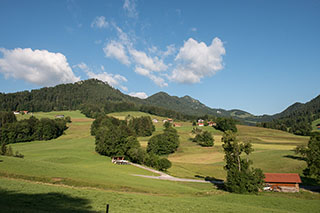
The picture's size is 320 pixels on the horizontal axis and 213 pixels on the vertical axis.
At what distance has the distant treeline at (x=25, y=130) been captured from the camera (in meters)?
101

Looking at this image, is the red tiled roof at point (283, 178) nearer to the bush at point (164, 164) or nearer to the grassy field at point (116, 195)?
the grassy field at point (116, 195)

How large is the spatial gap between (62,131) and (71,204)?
121510mm

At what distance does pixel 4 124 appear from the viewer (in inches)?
4114

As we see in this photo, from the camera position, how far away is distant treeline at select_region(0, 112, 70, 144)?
101 m

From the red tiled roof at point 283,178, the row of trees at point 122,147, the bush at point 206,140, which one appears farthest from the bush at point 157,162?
the bush at point 206,140

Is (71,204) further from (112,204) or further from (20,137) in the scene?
(20,137)

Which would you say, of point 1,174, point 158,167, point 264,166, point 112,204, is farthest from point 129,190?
point 264,166

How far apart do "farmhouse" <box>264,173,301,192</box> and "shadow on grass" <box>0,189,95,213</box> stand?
1541 inches

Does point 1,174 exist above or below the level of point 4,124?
below

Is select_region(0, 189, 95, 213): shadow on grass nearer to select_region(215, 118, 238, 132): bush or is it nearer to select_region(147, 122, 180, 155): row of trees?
select_region(147, 122, 180, 155): row of trees

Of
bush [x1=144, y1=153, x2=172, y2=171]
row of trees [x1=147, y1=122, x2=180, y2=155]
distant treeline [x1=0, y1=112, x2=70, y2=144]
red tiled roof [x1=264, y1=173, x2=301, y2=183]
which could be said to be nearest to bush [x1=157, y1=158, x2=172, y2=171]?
bush [x1=144, y1=153, x2=172, y2=171]

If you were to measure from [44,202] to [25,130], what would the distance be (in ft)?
344

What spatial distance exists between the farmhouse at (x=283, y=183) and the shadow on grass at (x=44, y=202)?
3915cm

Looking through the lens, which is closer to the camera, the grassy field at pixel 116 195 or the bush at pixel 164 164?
the grassy field at pixel 116 195
